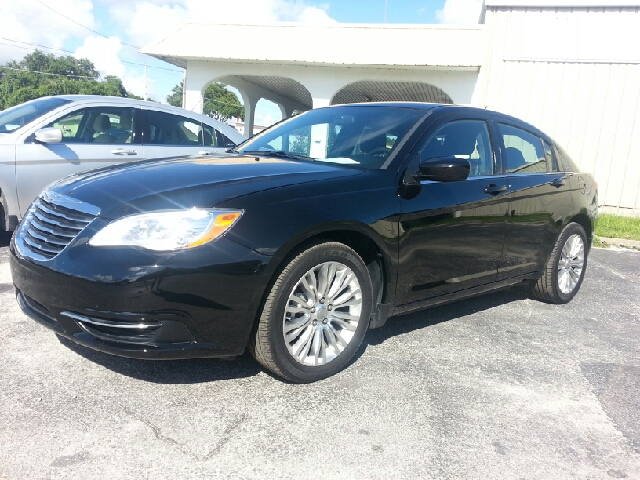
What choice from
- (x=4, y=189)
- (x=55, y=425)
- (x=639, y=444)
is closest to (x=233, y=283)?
(x=55, y=425)

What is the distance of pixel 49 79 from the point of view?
3374 inches

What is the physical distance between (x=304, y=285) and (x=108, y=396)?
1.11 metres

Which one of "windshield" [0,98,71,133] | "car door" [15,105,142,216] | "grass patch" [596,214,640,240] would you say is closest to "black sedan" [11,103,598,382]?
"car door" [15,105,142,216]

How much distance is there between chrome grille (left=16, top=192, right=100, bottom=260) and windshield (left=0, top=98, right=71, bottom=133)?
3.25 meters

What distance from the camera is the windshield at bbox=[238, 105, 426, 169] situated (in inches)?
141

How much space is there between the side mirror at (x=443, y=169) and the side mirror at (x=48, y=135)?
3.95m

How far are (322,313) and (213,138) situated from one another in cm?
449

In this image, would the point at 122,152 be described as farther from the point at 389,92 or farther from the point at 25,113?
the point at 389,92

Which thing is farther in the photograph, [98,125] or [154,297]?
[98,125]

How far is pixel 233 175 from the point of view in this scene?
3004mm

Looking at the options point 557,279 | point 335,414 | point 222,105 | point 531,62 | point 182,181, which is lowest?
point 335,414

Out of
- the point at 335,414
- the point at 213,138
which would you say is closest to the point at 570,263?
the point at 335,414

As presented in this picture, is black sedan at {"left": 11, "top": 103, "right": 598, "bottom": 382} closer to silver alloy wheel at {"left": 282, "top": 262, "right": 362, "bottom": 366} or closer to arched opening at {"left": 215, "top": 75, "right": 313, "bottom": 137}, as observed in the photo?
silver alloy wheel at {"left": 282, "top": 262, "right": 362, "bottom": 366}

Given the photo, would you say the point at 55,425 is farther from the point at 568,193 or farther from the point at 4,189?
the point at 568,193
